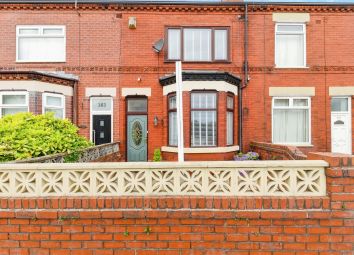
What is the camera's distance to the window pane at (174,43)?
11.7m

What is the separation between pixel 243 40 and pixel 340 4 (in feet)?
14.8

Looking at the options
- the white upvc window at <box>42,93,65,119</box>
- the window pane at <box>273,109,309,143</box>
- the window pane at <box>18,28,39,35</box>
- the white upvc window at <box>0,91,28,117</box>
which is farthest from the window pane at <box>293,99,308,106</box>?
the window pane at <box>18,28,39,35</box>

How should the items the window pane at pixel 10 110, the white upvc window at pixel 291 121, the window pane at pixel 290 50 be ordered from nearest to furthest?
the window pane at pixel 10 110, the white upvc window at pixel 291 121, the window pane at pixel 290 50

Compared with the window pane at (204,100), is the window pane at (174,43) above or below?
above

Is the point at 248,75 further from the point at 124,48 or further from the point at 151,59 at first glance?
the point at 124,48

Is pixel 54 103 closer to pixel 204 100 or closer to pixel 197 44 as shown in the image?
pixel 204 100

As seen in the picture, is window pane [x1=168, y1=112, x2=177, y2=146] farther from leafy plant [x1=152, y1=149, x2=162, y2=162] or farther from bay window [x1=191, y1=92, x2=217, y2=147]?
bay window [x1=191, y1=92, x2=217, y2=147]

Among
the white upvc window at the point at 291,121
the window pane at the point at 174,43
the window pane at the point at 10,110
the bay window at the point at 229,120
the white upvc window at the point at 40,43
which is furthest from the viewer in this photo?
the white upvc window at the point at 291,121

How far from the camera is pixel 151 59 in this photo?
11570mm

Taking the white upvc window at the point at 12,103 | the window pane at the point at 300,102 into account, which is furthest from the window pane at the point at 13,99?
the window pane at the point at 300,102

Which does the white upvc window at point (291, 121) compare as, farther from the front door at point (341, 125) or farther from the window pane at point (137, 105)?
the window pane at point (137, 105)

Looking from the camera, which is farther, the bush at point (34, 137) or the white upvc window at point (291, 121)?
the white upvc window at point (291, 121)

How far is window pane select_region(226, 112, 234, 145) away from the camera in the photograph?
10.9 metres

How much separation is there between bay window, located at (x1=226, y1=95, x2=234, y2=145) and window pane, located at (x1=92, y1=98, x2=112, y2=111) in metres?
5.05
